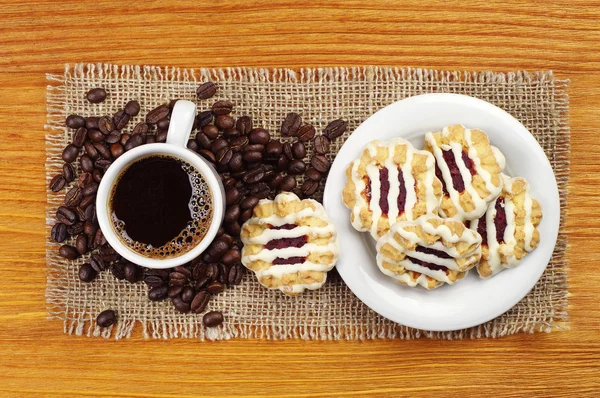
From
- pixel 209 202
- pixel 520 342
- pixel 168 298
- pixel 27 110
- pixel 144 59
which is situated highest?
pixel 144 59

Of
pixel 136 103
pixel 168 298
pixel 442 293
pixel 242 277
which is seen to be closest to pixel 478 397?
pixel 442 293

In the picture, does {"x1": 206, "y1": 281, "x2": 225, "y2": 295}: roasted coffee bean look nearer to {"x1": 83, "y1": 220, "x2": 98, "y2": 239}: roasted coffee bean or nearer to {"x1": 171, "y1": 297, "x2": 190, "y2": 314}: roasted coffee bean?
{"x1": 171, "y1": 297, "x2": 190, "y2": 314}: roasted coffee bean

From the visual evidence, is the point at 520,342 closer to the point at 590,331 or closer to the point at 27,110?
the point at 590,331

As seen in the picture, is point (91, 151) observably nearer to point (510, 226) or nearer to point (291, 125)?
point (291, 125)

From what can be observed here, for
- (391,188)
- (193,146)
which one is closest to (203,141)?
(193,146)

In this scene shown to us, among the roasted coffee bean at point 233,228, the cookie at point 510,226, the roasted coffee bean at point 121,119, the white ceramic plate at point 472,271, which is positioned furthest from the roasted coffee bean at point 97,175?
the cookie at point 510,226

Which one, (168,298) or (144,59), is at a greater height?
(144,59)
